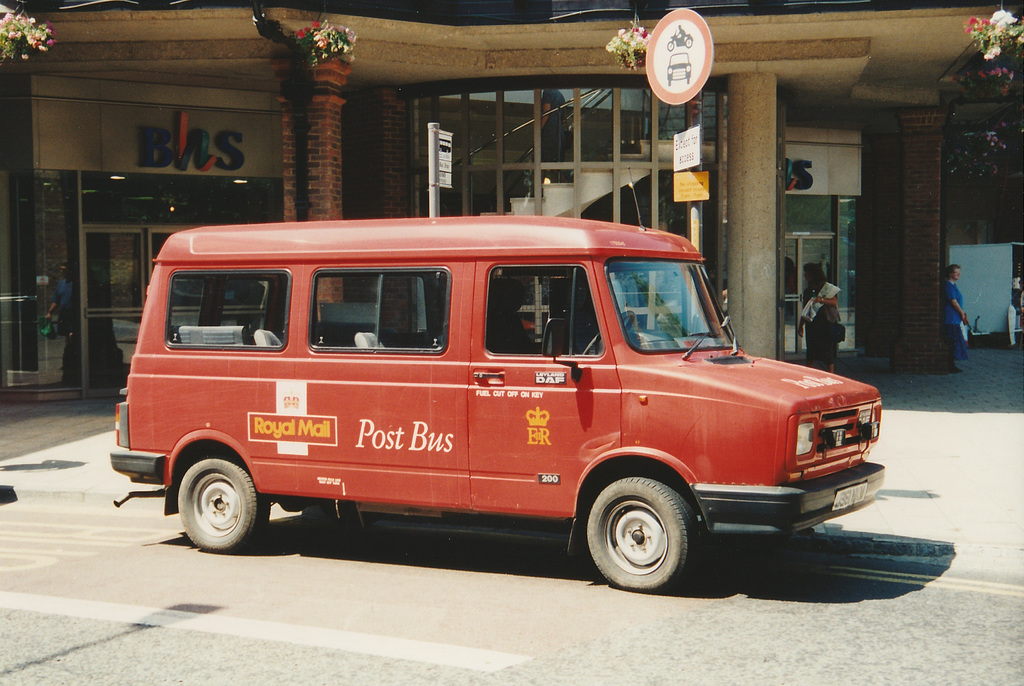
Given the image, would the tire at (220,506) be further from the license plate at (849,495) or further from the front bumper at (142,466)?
the license plate at (849,495)

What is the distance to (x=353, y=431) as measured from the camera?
22.4 ft

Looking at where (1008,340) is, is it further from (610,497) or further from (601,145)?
(610,497)

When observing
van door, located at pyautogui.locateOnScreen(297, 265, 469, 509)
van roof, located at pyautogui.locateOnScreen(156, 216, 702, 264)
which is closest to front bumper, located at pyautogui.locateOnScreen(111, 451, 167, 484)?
van door, located at pyautogui.locateOnScreen(297, 265, 469, 509)

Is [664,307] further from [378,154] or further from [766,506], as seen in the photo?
[378,154]

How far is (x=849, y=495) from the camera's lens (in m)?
6.08

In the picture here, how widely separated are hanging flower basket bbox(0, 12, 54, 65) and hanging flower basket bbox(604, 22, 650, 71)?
20.4 feet

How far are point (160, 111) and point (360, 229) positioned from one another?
9.52 metres

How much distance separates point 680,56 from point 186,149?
986cm

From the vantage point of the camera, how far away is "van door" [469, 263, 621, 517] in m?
6.13

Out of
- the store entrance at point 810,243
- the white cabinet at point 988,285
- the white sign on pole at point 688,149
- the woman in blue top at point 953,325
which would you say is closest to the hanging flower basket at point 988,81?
the woman in blue top at point 953,325

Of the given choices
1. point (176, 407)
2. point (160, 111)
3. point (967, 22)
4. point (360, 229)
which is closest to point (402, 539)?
point (176, 407)

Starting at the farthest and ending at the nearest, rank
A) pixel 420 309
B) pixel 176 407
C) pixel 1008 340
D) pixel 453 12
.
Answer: pixel 1008 340 → pixel 453 12 → pixel 176 407 → pixel 420 309

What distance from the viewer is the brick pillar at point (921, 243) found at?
1697cm

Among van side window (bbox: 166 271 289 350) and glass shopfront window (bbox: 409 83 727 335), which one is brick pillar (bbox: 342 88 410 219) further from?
van side window (bbox: 166 271 289 350)
